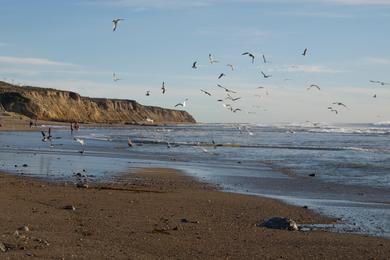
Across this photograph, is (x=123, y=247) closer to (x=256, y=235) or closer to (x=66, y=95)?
(x=256, y=235)

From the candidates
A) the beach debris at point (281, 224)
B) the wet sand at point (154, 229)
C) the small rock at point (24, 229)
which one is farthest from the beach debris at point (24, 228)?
the beach debris at point (281, 224)

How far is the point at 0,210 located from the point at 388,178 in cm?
1550

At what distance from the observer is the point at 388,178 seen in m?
22.7

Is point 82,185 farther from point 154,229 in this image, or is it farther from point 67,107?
point 67,107

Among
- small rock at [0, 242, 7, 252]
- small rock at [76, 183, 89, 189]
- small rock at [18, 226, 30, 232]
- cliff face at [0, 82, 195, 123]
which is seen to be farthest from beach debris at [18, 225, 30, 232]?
cliff face at [0, 82, 195, 123]

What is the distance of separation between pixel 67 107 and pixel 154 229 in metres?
126

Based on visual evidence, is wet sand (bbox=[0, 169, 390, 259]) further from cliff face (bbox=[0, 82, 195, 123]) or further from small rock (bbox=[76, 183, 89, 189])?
cliff face (bbox=[0, 82, 195, 123])

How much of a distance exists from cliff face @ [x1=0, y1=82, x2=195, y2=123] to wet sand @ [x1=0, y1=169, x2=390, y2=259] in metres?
99.0

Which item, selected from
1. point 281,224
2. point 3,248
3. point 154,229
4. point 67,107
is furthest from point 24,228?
point 67,107

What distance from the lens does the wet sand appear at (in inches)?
355

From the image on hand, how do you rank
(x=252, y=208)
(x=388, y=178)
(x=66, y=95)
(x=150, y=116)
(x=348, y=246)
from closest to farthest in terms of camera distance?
1. (x=348, y=246)
2. (x=252, y=208)
3. (x=388, y=178)
4. (x=66, y=95)
5. (x=150, y=116)

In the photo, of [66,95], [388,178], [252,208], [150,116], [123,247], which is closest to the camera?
[123,247]

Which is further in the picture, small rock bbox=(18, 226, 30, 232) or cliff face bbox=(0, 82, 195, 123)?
cliff face bbox=(0, 82, 195, 123)

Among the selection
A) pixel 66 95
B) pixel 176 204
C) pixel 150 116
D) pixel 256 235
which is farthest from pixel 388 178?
pixel 150 116
